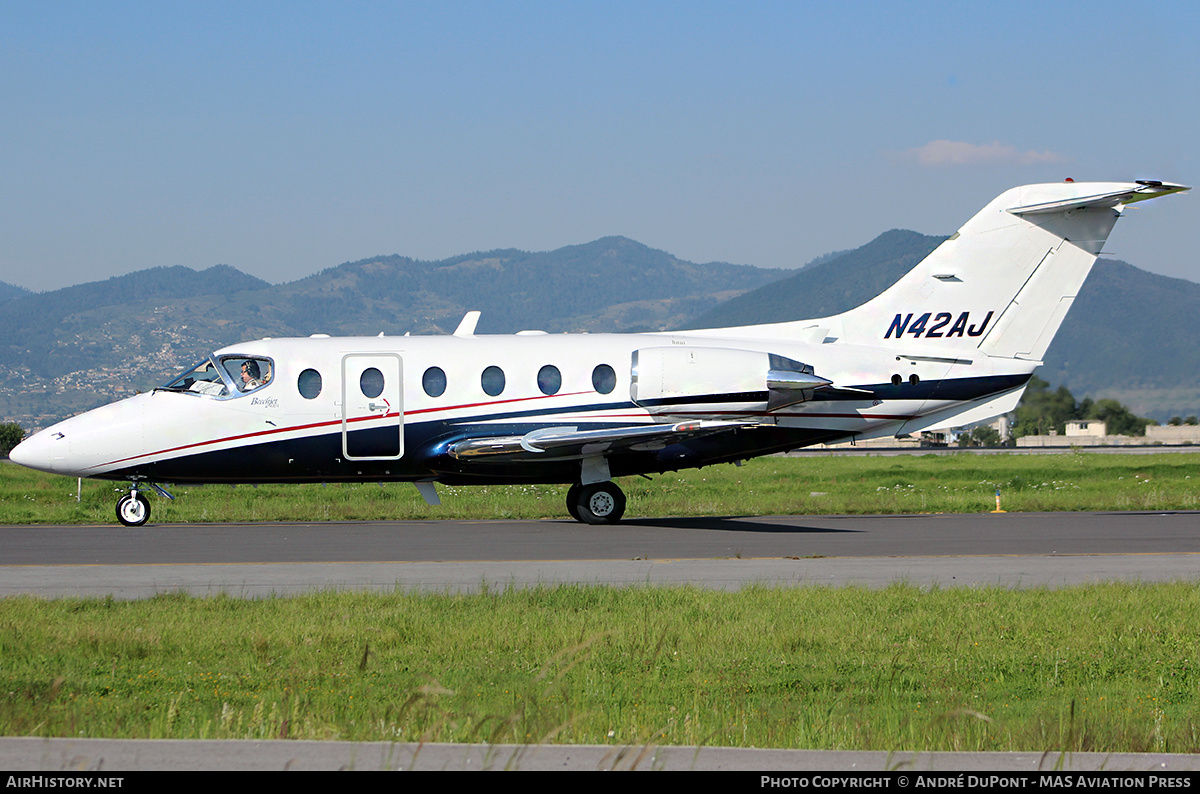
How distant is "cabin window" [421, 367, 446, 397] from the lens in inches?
866

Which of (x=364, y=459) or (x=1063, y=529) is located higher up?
(x=364, y=459)

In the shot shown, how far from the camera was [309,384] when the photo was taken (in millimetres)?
21922

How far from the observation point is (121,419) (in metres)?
21.8

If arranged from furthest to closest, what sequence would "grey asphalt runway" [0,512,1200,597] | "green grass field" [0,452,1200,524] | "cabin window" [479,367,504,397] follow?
"green grass field" [0,452,1200,524] → "cabin window" [479,367,504,397] → "grey asphalt runway" [0,512,1200,597]

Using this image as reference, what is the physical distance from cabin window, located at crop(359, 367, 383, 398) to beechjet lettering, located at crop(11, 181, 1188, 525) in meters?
0.04

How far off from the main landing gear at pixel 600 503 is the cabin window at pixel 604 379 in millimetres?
1857

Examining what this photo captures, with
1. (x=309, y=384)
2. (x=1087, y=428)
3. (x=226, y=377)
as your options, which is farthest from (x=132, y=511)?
(x=1087, y=428)

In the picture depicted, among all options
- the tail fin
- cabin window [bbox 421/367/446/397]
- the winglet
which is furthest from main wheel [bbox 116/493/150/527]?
the tail fin

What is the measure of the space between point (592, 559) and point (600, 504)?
6.18 metres

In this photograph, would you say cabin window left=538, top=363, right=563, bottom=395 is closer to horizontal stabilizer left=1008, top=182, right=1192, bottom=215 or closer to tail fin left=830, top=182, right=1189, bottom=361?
tail fin left=830, top=182, right=1189, bottom=361

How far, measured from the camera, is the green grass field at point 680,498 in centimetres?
2505
